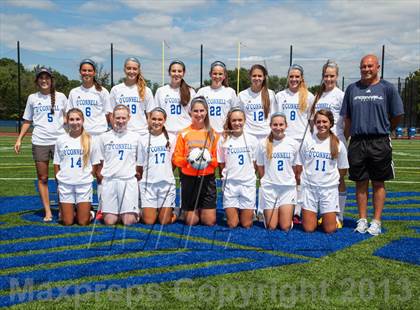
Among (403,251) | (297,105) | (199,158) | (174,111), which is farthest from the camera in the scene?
(174,111)

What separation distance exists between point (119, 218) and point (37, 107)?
1780mm

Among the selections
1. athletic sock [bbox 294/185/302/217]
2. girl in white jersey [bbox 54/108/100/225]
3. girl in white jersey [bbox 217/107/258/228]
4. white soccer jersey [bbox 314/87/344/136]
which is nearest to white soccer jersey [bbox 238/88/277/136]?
girl in white jersey [bbox 217/107/258/228]

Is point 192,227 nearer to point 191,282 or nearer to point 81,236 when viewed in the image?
point 81,236

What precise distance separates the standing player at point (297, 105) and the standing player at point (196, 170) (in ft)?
3.32

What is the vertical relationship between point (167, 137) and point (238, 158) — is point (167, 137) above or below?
above

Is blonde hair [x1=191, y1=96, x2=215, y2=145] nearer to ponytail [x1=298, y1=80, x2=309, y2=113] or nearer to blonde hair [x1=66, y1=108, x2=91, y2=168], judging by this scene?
ponytail [x1=298, y1=80, x2=309, y2=113]

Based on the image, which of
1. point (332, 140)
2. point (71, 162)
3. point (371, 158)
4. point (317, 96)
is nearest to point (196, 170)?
point (71, 162)

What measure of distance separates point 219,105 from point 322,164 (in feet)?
5.21

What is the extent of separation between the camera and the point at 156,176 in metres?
5.37

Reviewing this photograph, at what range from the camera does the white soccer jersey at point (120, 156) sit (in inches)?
211

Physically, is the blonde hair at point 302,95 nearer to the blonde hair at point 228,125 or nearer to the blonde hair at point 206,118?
the blonde hair at point 228,125

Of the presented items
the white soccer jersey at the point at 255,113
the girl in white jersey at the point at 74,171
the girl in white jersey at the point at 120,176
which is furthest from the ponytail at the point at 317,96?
the girl in white jersey at the point at 74,171

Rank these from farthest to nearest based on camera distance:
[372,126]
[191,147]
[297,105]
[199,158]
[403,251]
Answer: [297,105], [191,147], [199,158], [372,126], [403,251]

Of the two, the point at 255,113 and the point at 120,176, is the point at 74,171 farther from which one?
the point at 255,113
